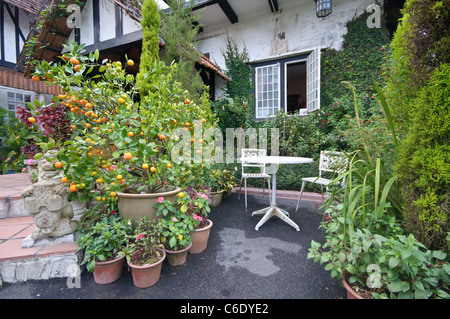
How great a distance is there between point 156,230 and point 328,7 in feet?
15.4

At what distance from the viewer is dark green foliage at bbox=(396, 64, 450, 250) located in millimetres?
1029

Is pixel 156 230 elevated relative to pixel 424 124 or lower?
lower

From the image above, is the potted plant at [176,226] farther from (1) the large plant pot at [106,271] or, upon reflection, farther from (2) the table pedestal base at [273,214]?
(2) the table pedestal base at [273,214]

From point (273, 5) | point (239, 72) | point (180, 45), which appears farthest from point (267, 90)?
point (180, 45)

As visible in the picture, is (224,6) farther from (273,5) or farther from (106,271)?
(106,271)

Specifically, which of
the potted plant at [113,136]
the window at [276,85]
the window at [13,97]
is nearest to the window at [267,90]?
the window at [276,85]

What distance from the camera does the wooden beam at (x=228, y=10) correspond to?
475 cm

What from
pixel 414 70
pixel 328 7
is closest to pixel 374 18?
pixel 328 7

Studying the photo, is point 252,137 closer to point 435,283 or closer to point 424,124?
point 424,124

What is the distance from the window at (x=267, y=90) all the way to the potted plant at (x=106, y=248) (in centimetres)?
448

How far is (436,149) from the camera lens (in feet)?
3.43

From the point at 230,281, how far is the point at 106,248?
0.92m

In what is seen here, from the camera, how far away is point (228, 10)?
499cm

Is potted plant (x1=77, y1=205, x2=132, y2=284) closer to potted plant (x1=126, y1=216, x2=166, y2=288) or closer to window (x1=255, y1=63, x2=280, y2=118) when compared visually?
potted plant (x1=126, y1=216, x2=166, y2=288)
